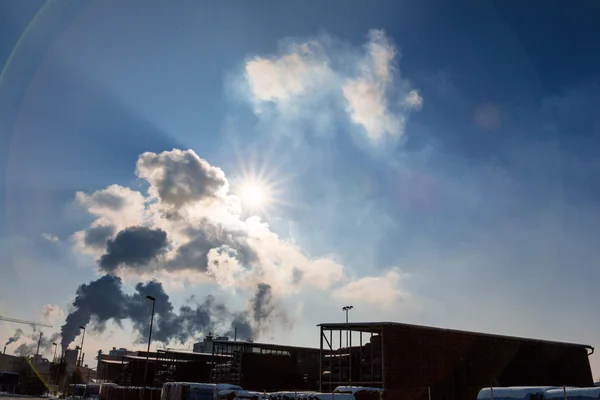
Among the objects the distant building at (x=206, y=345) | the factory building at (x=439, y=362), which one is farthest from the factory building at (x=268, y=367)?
the distant building at (x=206, y=345)

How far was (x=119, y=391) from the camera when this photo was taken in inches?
1983

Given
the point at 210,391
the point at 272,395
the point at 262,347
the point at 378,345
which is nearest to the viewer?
the point at 272,395

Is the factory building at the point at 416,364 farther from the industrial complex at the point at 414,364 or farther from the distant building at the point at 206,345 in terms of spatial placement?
the distant building at the point at 206,345

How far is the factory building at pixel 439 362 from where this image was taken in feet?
114

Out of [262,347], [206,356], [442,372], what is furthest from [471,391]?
[206,356]

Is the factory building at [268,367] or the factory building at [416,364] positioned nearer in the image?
the factory building at [416,364]

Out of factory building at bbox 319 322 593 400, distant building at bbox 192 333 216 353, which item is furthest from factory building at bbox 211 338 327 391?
distant building at bbox 192 333 216 353

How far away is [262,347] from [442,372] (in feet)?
78.2

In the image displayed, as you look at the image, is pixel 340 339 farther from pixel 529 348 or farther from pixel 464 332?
pixel 529 348

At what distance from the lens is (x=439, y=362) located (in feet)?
123

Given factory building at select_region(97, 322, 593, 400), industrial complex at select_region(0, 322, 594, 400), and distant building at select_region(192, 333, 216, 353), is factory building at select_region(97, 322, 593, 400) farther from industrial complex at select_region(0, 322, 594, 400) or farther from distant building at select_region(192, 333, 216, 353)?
distant building at select_region(192, 333, 216, 353)

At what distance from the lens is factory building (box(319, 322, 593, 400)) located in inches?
1369

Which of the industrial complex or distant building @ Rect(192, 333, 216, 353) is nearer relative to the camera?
the industrial complex

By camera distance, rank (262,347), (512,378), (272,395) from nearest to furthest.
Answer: (272,395)
(512,378)
(262,347)
